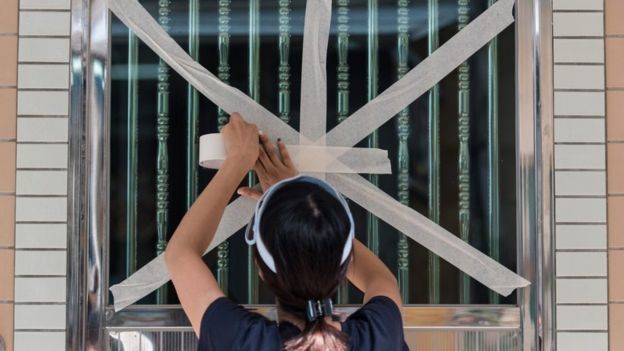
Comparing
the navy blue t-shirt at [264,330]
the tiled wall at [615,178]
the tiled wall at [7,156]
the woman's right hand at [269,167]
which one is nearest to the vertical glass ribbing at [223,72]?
the woman's right hand at [269,167]

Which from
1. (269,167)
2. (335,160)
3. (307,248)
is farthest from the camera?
(335,160)

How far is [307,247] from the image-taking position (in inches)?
35.2

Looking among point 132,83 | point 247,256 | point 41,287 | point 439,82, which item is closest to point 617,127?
point 439,82

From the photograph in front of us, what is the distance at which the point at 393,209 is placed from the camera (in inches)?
58.8

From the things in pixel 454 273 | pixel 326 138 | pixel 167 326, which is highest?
pixel 326 138

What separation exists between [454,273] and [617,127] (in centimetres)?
49

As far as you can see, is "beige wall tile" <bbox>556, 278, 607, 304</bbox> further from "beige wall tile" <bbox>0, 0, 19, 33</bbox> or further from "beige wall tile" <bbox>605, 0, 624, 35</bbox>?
"beige wall tile" <bbox>0, 0, 19, 33</bbox>

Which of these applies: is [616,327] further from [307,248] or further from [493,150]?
[307,248]

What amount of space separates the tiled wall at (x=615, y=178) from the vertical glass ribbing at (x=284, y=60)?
717 mm

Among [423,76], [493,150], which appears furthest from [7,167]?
[493,150]

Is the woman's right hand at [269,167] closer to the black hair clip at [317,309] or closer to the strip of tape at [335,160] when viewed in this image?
the strip of tape at [335,160]

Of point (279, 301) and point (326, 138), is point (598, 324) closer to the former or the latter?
point (326, 138)

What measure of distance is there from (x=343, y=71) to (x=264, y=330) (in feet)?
2.51

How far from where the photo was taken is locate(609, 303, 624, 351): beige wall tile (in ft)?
4.98
